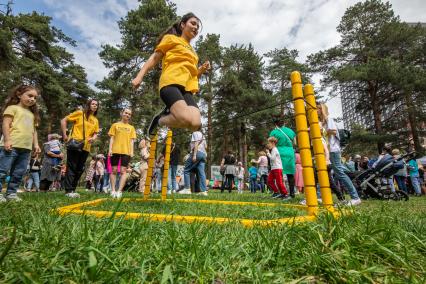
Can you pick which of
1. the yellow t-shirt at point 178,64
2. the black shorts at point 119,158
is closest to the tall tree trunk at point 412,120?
the black shorts at point 119,158

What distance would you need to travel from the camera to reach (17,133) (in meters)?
5.16

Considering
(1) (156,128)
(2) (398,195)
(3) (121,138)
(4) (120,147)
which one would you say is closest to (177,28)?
(1) (156,128)

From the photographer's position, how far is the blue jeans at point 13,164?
16.5ft

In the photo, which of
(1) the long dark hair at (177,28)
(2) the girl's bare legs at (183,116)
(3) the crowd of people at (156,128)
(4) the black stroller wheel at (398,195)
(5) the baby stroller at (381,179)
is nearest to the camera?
(2) the girl's bare legs at (183,116)

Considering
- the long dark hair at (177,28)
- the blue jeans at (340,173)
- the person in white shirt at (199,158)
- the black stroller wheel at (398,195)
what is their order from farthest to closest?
1. the person in white shirt at (199,158)
2. the black stroller wheel at (398,195)
3. the blue jeans at (340,173)
4. the long dark hair at (177,28)

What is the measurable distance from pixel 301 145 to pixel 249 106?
32.2m

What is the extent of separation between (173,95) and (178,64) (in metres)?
0.58

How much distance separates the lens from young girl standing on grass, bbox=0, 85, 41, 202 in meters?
5.02

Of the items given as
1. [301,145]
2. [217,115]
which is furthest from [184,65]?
[217,115]

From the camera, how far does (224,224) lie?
8.04 ft

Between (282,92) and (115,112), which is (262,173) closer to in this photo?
(115,112)

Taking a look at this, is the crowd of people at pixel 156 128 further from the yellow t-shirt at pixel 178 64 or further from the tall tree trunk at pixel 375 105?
the tall tree trunk at pixel 375 105

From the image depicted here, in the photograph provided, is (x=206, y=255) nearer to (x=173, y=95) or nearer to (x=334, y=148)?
(x=173, y=95)

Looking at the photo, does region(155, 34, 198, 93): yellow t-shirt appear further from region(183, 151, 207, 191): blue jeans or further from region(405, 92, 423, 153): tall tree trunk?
region(405, 92, 423, 153): tall tree trunk
